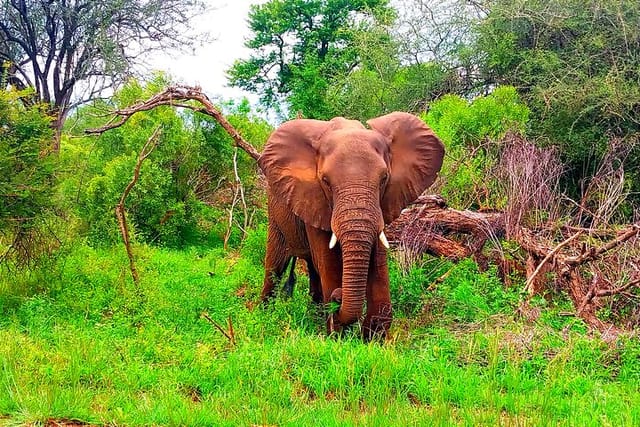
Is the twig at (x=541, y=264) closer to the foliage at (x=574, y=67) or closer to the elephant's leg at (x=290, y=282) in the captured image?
the elephant's leg at (x=290, y=282)

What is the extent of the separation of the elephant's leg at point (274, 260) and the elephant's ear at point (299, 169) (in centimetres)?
141

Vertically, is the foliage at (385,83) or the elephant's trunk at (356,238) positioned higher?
the foliage at (385,83)

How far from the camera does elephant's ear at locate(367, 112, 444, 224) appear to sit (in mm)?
7266

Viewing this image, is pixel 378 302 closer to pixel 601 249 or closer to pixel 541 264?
pixel 541 264

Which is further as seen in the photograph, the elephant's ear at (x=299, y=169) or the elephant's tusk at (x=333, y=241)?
the elephant's ear at (x=299, y=169)

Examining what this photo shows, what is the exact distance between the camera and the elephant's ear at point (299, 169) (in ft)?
23.1

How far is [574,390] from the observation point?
214 inches

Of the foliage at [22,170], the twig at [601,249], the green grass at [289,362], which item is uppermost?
the foliage at [22,170]

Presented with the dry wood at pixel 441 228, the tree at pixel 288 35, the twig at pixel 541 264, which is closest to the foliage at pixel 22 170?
the dry wood at pixel 441 228

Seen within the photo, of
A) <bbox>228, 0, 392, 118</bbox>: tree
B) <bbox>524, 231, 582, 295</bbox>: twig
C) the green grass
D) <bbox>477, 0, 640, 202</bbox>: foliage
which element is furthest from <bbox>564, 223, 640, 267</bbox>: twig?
<bbox>228, 0, 392, 118</bbox>: tree

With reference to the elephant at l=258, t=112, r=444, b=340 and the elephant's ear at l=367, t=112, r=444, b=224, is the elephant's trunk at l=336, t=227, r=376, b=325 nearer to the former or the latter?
the elephant at l=258, t=112, r=444, b=340

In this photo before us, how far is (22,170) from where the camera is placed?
321 inches

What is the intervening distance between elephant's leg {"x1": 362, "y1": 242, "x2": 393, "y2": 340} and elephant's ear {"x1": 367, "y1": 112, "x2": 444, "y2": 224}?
1.90ft

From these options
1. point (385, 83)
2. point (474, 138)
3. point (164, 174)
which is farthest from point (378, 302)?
point (385, 83)
